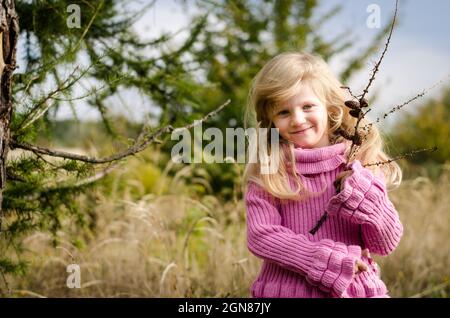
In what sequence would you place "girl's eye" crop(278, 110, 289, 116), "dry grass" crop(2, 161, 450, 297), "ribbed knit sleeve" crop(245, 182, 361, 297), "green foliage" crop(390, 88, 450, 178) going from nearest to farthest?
"ribbed knit sleeve" crop(245, 182, 361, 297), "girl's eye" crop(278, 110, 289, 116), "dry grass" crop(2, 161, 450, 297), "green foliage" crop(390, 88, 450, 178)

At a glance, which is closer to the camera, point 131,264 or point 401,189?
point 131,264

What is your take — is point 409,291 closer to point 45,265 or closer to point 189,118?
point 189,118

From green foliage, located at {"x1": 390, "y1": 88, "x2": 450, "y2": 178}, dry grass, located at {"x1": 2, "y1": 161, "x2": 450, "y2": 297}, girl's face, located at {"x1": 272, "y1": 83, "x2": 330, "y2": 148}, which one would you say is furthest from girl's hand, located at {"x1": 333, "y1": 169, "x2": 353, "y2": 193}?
green foliage, located at {"x1": 390, "y1": 88, "x2": 450, "y2": 178}

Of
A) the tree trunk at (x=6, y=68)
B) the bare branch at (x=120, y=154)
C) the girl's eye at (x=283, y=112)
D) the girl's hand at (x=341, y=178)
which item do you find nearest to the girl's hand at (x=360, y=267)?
the girl's hand at (x=341, y=178)

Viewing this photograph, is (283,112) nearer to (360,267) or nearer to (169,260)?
(360,267)

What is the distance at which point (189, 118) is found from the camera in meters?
3.54

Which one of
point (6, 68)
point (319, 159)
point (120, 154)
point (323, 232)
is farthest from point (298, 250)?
point (6, 68)

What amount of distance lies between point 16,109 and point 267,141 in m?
1.15

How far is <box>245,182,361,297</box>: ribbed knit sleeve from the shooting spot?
2.03 m

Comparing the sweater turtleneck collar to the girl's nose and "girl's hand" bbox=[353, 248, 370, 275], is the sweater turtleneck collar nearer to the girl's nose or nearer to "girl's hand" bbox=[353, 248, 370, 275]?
the girl's nose

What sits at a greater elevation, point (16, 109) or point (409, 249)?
point (16, 109)

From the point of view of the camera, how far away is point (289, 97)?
2334 mm

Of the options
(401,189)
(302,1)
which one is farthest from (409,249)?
(302,1)

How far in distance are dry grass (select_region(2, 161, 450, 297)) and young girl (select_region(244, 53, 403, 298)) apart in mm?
1040
